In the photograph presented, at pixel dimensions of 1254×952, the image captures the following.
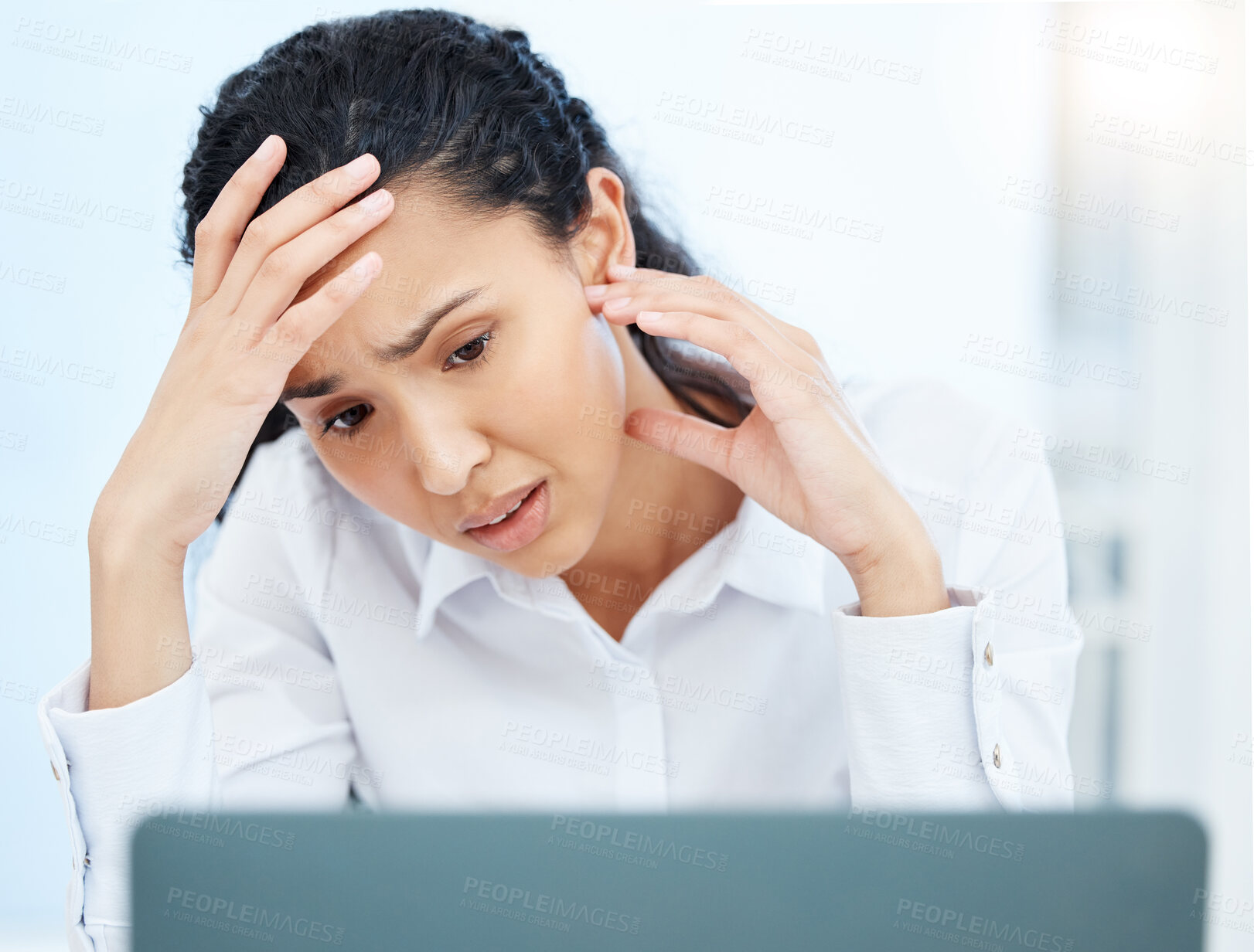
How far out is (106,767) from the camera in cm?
107

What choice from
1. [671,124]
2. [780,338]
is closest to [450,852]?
[780,338]

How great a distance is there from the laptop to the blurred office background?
1334 millimetres

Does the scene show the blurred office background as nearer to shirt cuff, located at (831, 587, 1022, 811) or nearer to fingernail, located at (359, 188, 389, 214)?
fingernail, located at (359, 188, 389, 214)

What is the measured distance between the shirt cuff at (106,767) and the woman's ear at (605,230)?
2.31ft

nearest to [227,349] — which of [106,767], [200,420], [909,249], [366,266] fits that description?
[200,420]

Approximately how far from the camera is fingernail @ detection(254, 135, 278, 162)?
1.08 meters

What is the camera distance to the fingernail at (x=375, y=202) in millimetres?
1030

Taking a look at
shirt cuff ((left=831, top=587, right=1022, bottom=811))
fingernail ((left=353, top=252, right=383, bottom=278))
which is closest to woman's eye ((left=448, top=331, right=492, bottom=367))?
fingernail ((left=353, top=252, right=383, bottom=278))

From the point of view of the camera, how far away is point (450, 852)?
0.43m

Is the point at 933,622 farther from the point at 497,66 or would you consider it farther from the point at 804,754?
the point at 497,66

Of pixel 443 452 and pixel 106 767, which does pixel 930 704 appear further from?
pixel 106 767

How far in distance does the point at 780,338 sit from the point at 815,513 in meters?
0.22

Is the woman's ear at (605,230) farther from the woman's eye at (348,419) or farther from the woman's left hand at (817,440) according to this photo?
the woman's eye at (348,419)

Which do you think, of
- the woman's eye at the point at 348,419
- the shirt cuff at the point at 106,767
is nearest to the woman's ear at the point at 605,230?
the woman's eye at the point at 348,419
